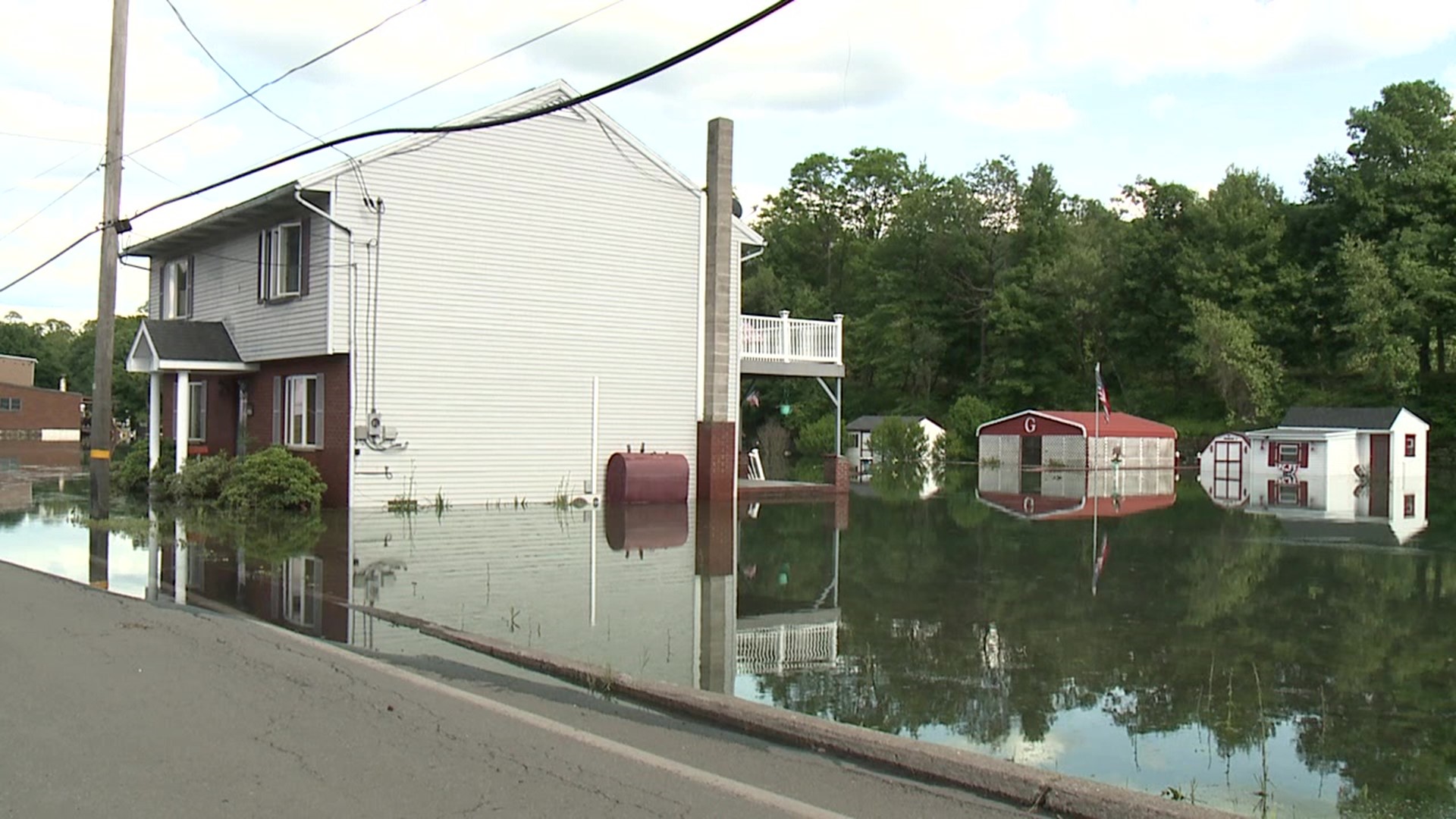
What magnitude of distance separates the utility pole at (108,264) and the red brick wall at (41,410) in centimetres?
6543

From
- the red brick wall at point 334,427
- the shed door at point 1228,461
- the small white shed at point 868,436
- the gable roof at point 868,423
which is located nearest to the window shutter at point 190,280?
the red brick wall at point 334,427

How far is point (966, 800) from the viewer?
6.02 meters

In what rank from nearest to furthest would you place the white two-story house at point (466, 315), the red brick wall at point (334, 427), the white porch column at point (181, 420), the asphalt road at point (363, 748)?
1. the asphalt road at point (363, 748)
2. the red brick wall at point (334, 427)
3. the white two-story house at point (466, 315)
4. the white porch column at point (181, 420)

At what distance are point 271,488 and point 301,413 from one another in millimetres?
3080

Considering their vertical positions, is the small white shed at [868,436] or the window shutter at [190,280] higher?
the window shutter at [190,280]

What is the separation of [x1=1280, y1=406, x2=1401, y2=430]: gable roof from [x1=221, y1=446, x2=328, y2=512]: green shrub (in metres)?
45.3

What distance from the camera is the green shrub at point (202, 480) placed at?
23.7 metres

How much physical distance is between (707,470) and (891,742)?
20482 millimetres

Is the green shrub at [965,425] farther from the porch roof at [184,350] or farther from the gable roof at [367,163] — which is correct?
the porch roof at [184,350]

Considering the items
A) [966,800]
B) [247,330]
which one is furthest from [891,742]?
[247,330]

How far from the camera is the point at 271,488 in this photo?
22.2m

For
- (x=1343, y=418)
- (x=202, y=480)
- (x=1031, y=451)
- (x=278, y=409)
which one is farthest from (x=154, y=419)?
(x=1343, y=418)

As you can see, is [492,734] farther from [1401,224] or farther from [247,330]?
[1401,224]

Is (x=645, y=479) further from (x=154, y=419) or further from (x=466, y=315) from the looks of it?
(x=154, y=419)
